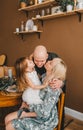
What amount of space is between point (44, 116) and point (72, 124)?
1.51m

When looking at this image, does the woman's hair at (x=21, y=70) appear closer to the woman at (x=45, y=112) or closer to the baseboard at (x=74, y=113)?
the woman at (x=45, y=112)

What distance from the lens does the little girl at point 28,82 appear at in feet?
6.27

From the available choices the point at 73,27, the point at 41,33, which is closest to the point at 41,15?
the point at 41,33

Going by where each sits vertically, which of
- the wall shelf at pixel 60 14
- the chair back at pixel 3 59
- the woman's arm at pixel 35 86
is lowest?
the chair back at pixel 3 59

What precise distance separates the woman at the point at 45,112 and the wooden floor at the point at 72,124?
127 cm

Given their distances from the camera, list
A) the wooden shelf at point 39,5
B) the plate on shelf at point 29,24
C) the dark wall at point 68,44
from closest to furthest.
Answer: the dark wall at point 68,44
the wooden shelf at point 39,5
the plate on shelf at point 29,24

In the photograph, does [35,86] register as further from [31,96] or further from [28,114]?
[28,114]

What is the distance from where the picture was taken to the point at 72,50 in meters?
3.50

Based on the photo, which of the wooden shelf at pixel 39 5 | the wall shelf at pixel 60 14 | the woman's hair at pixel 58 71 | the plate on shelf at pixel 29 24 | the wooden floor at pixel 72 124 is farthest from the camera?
the plate on shelf at pixel 29 24

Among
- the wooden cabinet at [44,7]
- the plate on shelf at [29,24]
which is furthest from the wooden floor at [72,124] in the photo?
the plate on shelf at [29,24]

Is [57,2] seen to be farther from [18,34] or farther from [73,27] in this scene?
[18,34]

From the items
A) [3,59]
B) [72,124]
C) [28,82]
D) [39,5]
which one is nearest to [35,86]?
[28,82]

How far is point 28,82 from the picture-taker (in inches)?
77.7

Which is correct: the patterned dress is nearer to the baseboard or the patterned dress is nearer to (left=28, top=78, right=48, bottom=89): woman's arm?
(left=28, top=78, right=48, bottom=89): woman's arm
